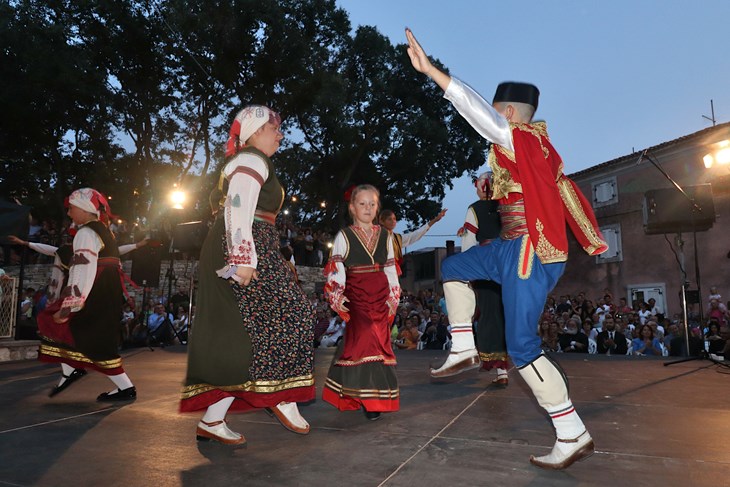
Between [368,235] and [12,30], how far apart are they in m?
21.2

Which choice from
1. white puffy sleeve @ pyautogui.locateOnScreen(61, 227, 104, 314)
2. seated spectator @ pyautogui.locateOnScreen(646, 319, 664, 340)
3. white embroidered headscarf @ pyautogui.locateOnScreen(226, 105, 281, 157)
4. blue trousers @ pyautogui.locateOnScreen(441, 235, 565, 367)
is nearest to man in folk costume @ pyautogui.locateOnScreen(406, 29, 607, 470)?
blue trousers @ pyautogui.locateOnScreen(441, 235, 565, 367)

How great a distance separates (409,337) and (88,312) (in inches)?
317

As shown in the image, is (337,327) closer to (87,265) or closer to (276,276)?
(87,265)

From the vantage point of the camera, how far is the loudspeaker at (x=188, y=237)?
916cm

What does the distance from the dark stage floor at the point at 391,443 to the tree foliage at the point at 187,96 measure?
61.6 feet

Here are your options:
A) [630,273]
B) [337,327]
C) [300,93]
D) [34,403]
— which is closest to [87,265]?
[34,403]

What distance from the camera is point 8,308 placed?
8.70 m

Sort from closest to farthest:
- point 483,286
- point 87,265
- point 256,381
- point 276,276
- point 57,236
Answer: point 256,381 < point 276,276 < point 87,265 < point 483,286 < point 57,236

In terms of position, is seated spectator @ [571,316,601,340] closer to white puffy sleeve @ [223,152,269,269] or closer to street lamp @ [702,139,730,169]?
street lamp @ [702,139,730,169]

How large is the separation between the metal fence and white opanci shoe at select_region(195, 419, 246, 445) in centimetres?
767

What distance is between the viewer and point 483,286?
492 cm

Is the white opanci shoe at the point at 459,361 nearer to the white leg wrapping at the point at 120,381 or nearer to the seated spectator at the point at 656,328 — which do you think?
the white leg wrapping at the point at 120,381

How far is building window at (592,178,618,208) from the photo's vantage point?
21581 millimetres

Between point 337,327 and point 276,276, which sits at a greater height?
point 276,276
